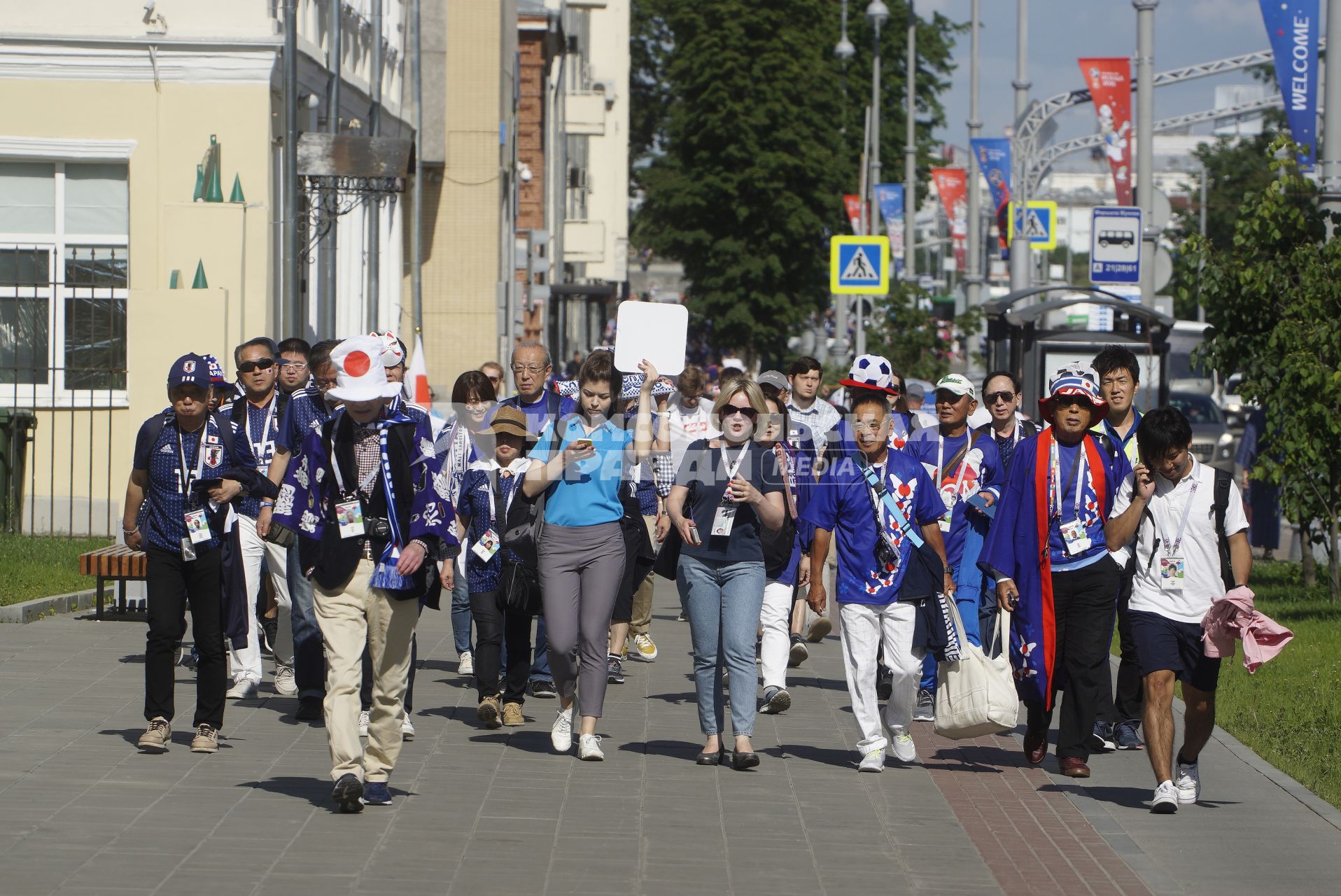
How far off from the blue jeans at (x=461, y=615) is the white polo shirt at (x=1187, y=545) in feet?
13.4

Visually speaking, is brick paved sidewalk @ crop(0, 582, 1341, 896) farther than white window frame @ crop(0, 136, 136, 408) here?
No

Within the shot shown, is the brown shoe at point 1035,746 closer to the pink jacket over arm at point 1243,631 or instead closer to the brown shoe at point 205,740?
the pink jacket over arm at point 1243,631

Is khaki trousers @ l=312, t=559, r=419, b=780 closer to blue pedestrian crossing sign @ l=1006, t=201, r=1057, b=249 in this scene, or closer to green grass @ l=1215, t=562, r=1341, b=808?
green grass @ l=1215, t=562, r=1341, b=808

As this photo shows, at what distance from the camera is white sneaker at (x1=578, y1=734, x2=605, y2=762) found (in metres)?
9.09

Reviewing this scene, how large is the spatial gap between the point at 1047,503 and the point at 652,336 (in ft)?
12.6

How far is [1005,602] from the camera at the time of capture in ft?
28.7

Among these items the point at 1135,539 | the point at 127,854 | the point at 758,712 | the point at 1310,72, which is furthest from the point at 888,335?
the point at 127,854

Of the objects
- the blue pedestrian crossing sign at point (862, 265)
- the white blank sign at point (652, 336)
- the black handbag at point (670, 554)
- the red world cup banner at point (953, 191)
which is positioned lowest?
the black handbag at point (670, 554)

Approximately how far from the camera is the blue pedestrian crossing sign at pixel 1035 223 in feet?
104

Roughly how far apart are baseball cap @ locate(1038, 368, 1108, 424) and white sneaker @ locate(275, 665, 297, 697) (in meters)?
4.55

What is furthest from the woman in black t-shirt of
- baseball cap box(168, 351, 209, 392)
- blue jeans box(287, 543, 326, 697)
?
baseball cap box(168, 351, 209, 392)

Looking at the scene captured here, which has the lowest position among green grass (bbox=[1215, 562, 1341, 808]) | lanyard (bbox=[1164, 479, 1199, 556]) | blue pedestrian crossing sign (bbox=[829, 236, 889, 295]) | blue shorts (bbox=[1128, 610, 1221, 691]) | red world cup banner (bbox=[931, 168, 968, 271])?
green grass (bbox=[1215, 562, 1341, 808])

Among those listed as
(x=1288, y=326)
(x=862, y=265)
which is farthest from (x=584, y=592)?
(x=862, y=265)

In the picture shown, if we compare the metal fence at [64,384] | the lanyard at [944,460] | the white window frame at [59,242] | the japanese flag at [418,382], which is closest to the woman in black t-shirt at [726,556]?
the lanyard at [944,460]
